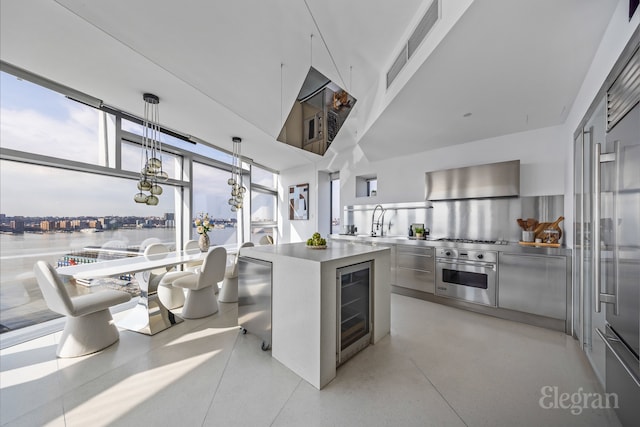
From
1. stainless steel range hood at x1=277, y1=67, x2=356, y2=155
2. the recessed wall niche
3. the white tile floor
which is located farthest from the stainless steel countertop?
stainless steel range hood at x1=277, y1=67, x2=356, y2=155

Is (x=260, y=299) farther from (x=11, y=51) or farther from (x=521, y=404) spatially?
(x=11, y=51)

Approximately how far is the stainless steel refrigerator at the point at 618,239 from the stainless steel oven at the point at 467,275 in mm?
1081

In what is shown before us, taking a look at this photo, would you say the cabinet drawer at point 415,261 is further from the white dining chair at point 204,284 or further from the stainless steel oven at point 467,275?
the white dining chair at point 204,284

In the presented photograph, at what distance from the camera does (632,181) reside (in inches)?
48.4

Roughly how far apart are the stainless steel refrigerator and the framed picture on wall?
16.6ft

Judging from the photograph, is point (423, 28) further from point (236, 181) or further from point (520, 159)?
point (236, 181)

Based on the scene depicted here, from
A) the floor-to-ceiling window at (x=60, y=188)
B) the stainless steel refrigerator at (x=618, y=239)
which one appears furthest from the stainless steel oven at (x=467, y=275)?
the floor-to-ceiling window at (x=60, y=188)

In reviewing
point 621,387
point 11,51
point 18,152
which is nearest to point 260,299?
point 621,387

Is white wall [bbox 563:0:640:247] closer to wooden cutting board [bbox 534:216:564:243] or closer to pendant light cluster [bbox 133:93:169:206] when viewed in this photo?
wooden cutting board [bbox 534:216:564:243]

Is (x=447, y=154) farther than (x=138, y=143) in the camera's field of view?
Yes

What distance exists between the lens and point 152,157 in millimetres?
3334

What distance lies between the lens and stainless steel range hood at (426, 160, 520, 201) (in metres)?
3.26

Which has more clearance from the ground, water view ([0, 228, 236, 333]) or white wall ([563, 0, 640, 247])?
white wall ([563, 0, 640, 247])

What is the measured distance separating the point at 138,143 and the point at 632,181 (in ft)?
16.9
